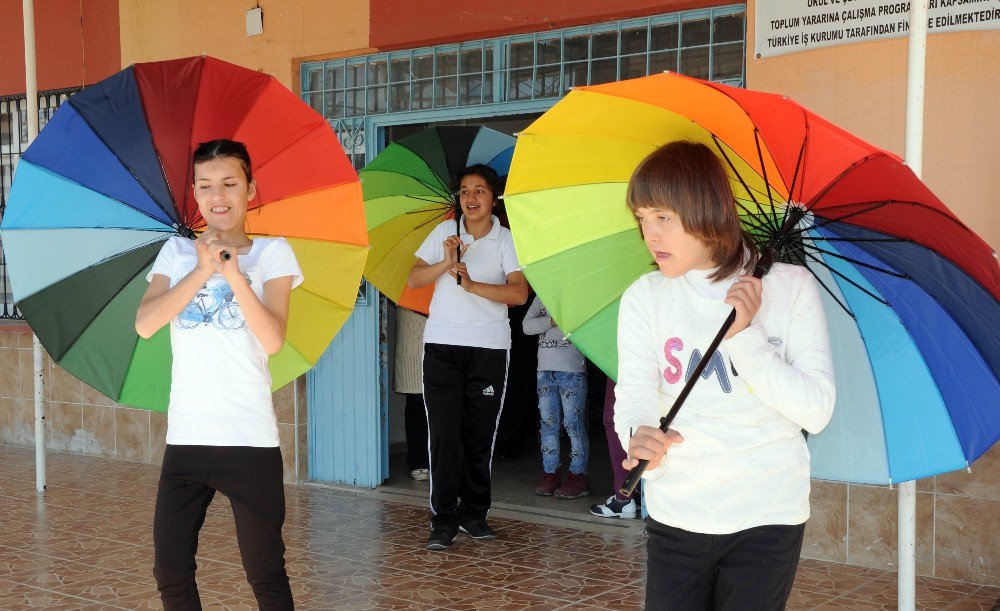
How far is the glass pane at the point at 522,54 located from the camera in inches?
267

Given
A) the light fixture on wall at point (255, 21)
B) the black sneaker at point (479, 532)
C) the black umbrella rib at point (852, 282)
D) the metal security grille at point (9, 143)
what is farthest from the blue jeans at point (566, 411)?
the metal security grille at point (9, 143)

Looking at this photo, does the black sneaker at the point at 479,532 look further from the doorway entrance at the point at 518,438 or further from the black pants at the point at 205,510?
the black pants at the point at 205,510

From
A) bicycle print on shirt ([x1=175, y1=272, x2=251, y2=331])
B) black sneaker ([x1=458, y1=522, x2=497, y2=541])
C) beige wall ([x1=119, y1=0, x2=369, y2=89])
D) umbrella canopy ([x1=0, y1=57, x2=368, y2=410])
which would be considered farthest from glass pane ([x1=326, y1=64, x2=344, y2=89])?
bicycle print on shirt ([x1=175, y1=272, x2=251, y2=331])

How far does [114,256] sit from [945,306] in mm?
2710

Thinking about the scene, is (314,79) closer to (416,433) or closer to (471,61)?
(471,61)

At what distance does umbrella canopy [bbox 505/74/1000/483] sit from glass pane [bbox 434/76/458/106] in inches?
162

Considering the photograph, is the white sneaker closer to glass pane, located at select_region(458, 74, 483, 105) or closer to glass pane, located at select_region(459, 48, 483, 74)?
glass pane, located at select_region(458, 74, 483, 105)

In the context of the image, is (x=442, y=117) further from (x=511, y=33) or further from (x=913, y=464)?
(x=913, y=464)

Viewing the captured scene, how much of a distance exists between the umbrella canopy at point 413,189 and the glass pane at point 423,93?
1148 mm

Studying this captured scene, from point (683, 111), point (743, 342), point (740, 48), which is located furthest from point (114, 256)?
point (740, 48)

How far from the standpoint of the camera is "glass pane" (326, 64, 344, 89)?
7.70 m

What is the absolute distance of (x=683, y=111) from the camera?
2869mm

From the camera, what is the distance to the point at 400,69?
7434 mm

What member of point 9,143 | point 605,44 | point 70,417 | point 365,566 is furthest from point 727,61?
point 9,143
